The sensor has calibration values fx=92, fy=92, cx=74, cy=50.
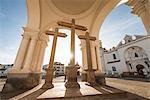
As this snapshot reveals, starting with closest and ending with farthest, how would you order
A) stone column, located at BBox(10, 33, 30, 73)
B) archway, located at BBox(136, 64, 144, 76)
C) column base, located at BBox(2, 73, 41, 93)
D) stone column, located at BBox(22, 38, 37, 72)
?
1. column base, located at BBox(2, 73, 41, 93)
2. stone column, located at BBox(10, 33, 30, 73)
3. stone column, located at BBox(22, 38, 37, 72)
4. archway, located at BBox(136, 64, 144, 76)

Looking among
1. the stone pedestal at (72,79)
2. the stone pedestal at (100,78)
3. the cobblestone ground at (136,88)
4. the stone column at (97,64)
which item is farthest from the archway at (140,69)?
Answer: the stone pedestal at (72,79)

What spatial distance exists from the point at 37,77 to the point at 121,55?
22.6 m

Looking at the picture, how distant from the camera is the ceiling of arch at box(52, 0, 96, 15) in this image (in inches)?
280

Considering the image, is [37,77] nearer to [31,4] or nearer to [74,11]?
[31,4]

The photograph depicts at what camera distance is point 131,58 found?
73.3 ft

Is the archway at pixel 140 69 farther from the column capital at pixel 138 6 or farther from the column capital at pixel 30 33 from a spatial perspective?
the column capital at pixel 30 33

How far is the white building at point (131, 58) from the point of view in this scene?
19.7 m

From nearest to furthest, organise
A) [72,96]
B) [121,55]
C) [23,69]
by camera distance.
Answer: [72,96]
[23,69]
[121,55]

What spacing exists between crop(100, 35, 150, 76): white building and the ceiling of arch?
666 inches

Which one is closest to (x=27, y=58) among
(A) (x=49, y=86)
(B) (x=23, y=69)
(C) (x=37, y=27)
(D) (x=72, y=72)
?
(B) (x=23, y=69)

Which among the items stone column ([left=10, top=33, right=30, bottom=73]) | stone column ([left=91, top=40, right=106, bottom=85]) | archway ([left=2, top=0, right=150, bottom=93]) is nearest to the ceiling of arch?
archway ([left=2, top=0, right=150, bottom=93])

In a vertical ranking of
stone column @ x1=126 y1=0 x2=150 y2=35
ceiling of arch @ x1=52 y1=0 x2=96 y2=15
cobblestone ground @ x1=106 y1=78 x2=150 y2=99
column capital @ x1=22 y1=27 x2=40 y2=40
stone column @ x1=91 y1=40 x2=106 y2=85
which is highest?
ceiling of arch @ x1=52 y1=0 x2=96 y2=15

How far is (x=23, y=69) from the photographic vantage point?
5184 mm

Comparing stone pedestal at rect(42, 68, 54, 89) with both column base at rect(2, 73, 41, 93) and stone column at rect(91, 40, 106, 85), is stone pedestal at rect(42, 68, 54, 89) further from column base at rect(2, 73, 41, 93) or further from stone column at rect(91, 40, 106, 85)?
stone column at rect(91, 40, 106, 85)
